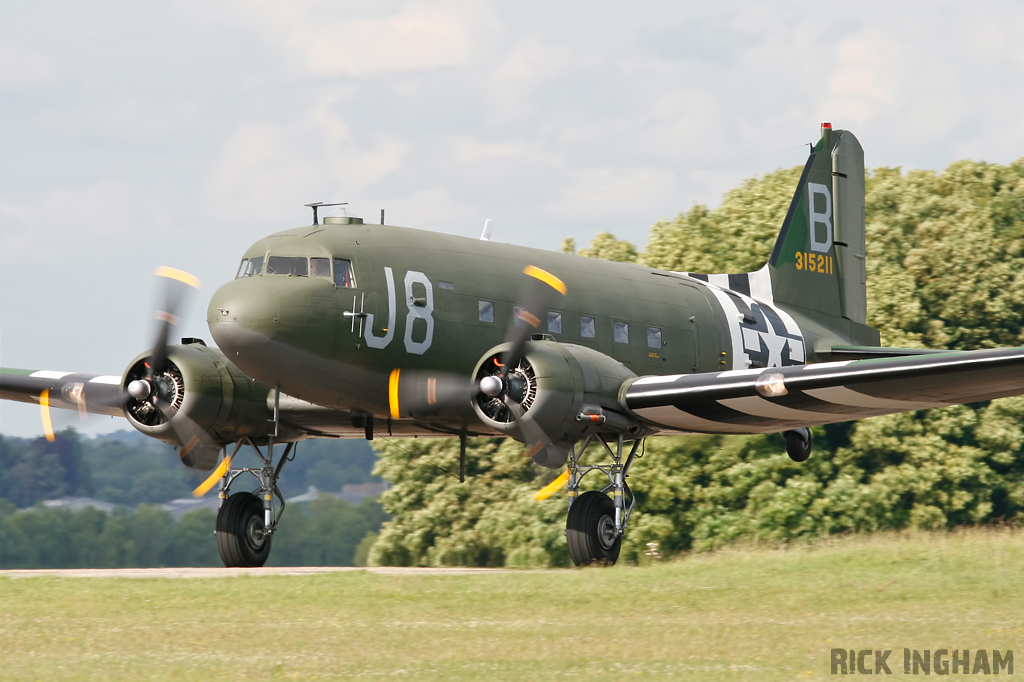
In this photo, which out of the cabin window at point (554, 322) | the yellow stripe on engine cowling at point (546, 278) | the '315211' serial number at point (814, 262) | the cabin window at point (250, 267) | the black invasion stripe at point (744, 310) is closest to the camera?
the cabin window at point (250, 267)

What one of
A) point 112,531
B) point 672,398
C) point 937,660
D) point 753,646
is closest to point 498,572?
point 672,398

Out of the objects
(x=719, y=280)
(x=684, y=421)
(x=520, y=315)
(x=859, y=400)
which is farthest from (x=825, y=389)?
(x=719, y=280)

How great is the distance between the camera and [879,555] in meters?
16.8

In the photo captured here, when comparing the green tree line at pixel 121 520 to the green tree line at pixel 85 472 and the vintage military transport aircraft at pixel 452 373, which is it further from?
the vintage military transport aircraft at pixel 452 373

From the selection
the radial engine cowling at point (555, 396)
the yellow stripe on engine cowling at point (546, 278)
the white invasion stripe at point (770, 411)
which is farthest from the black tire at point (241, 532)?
the white invasion stripe at point (770, 411)

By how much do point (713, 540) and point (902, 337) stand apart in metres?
7.10

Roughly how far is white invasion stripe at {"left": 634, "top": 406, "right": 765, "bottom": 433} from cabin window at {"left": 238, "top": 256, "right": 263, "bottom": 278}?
209 inches

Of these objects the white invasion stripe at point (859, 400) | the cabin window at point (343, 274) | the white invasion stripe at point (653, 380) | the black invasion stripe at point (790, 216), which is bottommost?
the white invasion stripe at point (859, 400)

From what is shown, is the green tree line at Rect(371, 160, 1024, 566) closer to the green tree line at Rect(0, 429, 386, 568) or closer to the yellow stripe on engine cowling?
the yellow stripe on engine cowling

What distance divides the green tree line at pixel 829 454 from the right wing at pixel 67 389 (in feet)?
46.0

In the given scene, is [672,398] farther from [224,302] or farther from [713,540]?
[713,540]

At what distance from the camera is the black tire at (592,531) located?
17.5m

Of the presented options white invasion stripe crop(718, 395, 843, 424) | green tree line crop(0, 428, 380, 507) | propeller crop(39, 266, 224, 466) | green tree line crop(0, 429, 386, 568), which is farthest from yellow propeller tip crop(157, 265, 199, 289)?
green tree line crop(0, 428, 380, 507)

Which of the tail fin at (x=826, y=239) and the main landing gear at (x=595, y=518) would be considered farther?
the tail fin at (x=826, y=239)
